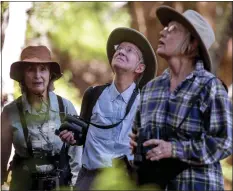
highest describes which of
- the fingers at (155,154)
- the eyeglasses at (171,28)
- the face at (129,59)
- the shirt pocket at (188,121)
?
the eyeglasses at (171,28)

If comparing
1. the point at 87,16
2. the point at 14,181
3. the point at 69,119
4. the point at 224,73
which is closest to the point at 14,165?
the point at 14,181

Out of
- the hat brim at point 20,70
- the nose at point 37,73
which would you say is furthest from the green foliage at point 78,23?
the nose at point 37,73

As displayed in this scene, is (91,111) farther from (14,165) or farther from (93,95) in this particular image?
(14,165)

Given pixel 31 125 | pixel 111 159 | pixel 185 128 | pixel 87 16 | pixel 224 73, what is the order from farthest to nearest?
pixel 224 73 < pixel 87 16 < pixel 31 125 < pixel 111 159 < pixel 185 128

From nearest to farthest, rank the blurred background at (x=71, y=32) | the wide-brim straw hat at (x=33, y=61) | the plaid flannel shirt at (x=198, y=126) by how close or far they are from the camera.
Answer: the plaid flannel shirt at (x=198, y=126)
the wide-brim straw hat at (x=33, y=61)
the blurred background at (x=71, y=32)

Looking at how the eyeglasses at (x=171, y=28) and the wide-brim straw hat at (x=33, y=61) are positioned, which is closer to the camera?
the eyeglasses at (x=171, y=28)

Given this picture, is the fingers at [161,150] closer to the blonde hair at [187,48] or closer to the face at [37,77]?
the blonde hair at [187,48]

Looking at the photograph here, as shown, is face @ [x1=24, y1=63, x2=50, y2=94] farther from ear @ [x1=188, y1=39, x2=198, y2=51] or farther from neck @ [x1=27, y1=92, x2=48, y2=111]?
ear @ [x1=188, y1=39, x2=198, y2=51]

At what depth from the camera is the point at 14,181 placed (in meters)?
3.24

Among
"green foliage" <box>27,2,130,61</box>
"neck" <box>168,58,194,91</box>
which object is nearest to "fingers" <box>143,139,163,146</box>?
"neck" <box>168,58,194,91</box>

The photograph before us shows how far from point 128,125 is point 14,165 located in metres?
0.55

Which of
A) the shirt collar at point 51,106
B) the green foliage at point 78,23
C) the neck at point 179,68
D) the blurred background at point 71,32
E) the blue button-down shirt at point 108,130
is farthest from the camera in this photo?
the green foliage at point 78,23

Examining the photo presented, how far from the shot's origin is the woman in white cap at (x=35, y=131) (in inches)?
125

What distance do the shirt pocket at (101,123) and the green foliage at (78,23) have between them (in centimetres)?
63
